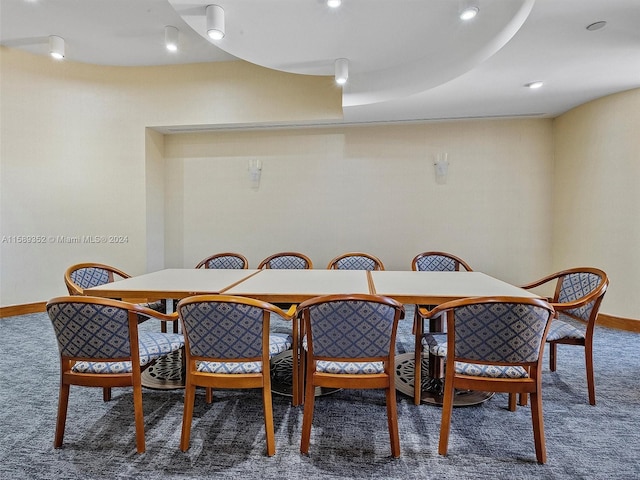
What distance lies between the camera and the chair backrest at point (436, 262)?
10.6ft

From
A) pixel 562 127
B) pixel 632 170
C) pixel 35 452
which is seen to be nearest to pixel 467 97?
pixel 562 127

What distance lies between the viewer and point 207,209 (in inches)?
184

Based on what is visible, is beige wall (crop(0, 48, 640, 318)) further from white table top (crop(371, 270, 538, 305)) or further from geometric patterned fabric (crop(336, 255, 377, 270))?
white table top (crop(371, 270, 538, 305))

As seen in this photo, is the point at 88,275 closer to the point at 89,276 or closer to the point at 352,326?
the point at 89,276

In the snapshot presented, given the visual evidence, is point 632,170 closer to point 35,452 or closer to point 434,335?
point 434,335

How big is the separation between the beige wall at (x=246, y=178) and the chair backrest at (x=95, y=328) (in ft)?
10.1

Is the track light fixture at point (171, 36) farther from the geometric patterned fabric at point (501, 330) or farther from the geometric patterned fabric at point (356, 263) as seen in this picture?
the geometric patterned fabric at point (501, 330)

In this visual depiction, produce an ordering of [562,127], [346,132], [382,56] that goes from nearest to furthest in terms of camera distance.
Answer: [382,56] < [562,127] < [346,132]

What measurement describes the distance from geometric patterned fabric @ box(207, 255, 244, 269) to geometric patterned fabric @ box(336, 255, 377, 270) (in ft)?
3.33

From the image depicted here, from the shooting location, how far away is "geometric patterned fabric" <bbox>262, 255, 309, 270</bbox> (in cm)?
333

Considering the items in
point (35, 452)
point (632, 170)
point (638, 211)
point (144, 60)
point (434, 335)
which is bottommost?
point (35, 452)

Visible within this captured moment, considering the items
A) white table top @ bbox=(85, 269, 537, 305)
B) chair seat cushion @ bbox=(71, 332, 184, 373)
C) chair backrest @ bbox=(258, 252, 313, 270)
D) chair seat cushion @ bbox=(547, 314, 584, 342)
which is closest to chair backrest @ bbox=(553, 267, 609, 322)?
chair seat cushion @ bbox=(547, 314, 584, 342)

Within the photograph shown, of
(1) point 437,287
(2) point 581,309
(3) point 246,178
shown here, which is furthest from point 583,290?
(3) point 246,178

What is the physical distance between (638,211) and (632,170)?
432mm
